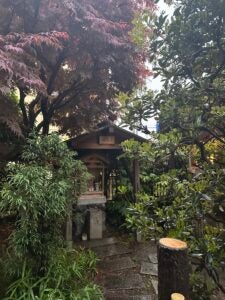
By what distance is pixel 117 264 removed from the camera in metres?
4.52

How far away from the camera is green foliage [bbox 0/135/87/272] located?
9.29 ft

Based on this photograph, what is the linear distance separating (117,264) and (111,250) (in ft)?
2.05

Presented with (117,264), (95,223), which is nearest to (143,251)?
(117,264)

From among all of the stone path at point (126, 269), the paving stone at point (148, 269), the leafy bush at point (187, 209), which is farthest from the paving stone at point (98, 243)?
the leafy bush at point (187, 209)

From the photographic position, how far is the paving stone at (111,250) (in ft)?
16.3

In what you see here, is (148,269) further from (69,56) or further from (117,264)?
(69,56)

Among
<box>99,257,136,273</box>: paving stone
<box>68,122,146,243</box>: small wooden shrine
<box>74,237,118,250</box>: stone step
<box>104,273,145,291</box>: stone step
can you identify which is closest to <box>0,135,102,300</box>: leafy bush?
<box>104,273,145,291</box>: stone step

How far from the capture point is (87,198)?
563cm

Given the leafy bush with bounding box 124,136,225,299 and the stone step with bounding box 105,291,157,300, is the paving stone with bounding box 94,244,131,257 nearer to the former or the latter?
the stone step with bounding box 105,291,157,300

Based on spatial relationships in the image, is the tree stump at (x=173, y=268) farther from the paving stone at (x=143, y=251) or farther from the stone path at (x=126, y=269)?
the paving stone at (x=143, y=251)

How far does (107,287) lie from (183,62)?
3.12 m

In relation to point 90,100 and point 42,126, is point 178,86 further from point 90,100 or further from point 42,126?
point 42,126

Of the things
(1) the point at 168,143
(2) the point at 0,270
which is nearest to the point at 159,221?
(1) the point at 168,143

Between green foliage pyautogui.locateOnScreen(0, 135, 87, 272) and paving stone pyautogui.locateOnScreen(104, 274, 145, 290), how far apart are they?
1.13m
